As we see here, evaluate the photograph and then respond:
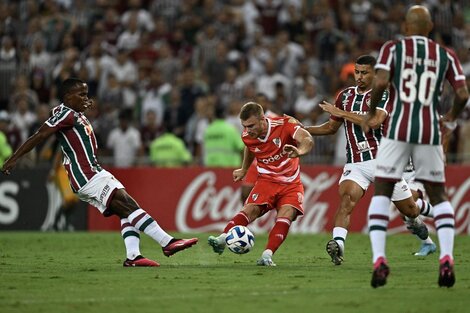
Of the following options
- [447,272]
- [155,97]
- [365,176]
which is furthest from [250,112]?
[155,97]

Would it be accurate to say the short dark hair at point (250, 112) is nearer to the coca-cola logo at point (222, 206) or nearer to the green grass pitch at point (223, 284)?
Answer: the green grass pitch at point (223, 284)

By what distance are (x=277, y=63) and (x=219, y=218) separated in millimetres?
4888

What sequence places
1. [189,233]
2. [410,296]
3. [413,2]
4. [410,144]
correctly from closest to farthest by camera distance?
1. [410,296]
2. [410,144]
3. [189,233]
4. [413,2]

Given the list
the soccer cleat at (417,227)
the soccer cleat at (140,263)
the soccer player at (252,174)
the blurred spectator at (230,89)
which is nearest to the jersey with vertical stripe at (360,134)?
the soccer cleat at (417,227)

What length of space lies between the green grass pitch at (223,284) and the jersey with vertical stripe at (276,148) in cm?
109

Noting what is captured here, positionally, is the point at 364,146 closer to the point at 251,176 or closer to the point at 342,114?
the point at 342,114

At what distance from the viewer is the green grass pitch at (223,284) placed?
8977mm

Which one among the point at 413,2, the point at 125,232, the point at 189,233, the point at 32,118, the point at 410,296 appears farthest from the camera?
the point at 413,2

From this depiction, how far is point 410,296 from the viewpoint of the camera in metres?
9.49

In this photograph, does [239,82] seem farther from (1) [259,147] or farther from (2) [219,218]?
(1) [259,147]

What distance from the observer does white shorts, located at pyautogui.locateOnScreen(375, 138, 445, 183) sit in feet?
33.2

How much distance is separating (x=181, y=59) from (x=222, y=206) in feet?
17.5

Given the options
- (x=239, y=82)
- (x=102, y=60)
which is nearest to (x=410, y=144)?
(x=239, y=82)

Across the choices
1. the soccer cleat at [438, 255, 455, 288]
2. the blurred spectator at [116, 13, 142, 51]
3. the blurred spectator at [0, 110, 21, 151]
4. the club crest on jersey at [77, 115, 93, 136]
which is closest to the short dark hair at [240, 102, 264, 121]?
the club crest on jersey at [77, 115, 93, 136]
